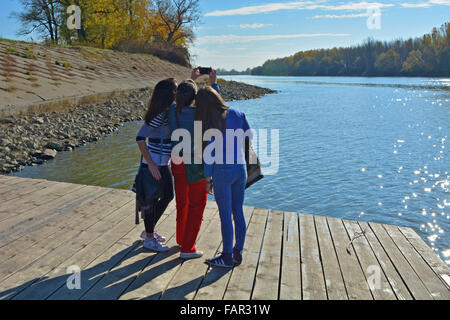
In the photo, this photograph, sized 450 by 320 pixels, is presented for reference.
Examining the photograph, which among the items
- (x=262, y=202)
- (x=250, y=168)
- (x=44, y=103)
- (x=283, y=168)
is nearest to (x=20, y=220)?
(x=250, y=168)

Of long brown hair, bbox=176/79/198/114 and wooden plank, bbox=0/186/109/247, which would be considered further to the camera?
wooden plank, bbox=0/186/109/247

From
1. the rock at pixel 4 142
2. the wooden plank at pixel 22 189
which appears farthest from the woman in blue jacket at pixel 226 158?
the rock at pixel 4 142

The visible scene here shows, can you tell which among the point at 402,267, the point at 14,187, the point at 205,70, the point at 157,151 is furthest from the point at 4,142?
the point at 402,267

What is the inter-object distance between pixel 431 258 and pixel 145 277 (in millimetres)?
2977

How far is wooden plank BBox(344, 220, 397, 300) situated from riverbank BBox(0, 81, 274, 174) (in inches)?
328

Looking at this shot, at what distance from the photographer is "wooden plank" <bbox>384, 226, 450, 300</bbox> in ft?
10.6

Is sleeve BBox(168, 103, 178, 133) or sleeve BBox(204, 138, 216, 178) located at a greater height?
sleeve BBox(168, 103, 178, 133)

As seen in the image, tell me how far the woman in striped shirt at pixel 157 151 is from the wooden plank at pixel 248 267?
890 millimetres

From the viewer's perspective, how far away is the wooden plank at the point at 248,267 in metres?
3.15

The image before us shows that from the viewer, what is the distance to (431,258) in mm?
3887

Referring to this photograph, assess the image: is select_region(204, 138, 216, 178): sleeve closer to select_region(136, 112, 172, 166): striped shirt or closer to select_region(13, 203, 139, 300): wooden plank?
select_region(136, 112, 172, 166): striped shirt

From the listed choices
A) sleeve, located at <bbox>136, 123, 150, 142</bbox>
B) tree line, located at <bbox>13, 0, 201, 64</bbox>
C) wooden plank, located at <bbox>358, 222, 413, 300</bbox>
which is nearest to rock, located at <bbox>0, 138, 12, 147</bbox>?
sleeve, located at <bbox>136, 123, 150, 142</bbox>

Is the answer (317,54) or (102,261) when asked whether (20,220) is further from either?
(317,54)
